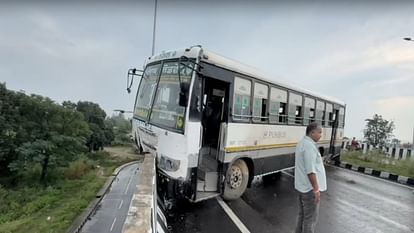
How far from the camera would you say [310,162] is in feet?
13.5

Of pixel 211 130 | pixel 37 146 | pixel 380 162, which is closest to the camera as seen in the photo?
pixel 211 130

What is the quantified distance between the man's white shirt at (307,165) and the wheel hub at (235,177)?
2.42m

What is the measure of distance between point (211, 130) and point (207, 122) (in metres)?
0.21

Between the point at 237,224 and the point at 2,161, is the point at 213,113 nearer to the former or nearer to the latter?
the point at 237,224

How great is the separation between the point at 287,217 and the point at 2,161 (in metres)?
39.8

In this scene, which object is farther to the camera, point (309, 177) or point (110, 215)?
point (110, 215)

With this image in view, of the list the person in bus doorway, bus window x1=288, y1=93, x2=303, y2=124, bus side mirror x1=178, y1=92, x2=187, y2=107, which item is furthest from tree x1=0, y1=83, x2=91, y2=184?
the person in bus doorway

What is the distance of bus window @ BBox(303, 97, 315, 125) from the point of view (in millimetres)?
9812

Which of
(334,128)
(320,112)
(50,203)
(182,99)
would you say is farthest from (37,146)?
(182,99)

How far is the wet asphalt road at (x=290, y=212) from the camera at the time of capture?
5.52 meters

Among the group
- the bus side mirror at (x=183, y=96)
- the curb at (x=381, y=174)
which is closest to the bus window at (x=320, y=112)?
the curb at (x=381, y=174)

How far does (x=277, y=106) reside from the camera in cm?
808

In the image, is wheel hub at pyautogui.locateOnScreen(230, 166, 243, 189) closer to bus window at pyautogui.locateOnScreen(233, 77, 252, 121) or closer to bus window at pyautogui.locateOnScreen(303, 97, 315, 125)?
bus window at pyautogui.locateOnScreen(233, 77, 252, 121)

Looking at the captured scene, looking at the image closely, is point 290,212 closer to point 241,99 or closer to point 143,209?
point 241,99
